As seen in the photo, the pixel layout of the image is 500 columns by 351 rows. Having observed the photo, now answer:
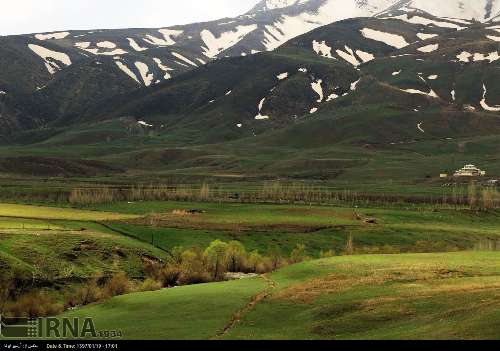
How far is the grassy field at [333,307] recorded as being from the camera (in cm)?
3688

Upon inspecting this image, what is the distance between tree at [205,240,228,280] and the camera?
76.0m

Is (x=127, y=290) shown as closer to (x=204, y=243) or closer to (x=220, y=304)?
(x=220, y=304)

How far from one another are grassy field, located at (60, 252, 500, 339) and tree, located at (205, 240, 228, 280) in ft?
48.5

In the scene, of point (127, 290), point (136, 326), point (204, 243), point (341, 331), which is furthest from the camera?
point (204, 243)

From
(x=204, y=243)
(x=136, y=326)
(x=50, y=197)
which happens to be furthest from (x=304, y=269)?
(x=50, y=197)

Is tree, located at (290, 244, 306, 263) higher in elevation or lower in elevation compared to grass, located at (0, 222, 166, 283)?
lower

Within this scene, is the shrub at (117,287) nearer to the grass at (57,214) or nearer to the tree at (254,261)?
the tree at (254,261)

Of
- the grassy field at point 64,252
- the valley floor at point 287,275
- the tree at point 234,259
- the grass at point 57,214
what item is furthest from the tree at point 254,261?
the grass at point 57,214

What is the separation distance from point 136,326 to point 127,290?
822 inches

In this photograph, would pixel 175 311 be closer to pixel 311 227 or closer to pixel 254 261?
pixel 254 261

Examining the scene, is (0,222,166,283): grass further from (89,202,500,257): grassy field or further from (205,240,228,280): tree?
(89,202,500,257): grassy field

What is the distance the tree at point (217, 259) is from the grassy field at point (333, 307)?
14.8 m

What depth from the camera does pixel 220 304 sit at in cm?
4803

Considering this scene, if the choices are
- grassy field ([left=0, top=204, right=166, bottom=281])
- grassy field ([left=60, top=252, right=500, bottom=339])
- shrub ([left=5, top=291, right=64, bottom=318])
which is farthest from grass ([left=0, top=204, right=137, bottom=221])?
grassy field ([left=60, top=252, right=500, bottom=339])
